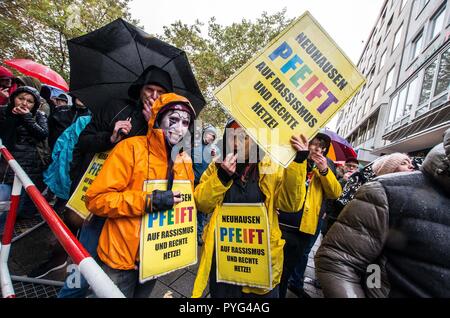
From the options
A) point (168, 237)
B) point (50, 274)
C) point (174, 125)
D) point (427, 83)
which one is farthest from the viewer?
point (427, 83)

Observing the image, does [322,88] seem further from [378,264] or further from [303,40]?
[378,264]

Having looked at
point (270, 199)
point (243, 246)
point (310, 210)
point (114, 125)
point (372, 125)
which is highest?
point (114, 125)

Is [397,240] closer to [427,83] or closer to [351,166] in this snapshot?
[351,166]

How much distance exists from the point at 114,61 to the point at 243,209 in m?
2.37

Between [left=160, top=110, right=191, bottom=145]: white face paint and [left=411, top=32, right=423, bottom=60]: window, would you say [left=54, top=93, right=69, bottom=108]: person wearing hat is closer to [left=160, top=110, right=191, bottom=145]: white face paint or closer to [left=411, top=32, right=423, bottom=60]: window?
[left=160, top=110, right=191, bottom=145]: white face paint

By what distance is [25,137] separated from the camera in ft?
9.60

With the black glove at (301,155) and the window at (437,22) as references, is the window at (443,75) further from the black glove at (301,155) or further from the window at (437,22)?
the black glove at (301,155)

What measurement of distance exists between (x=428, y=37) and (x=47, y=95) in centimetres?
1913

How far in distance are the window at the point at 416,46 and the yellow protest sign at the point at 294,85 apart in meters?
18.3

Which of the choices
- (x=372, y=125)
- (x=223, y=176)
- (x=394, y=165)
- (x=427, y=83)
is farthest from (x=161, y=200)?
(x=372, y=125)

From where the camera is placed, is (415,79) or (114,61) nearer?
(114,61)

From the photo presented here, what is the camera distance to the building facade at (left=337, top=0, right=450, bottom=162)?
32.6ft

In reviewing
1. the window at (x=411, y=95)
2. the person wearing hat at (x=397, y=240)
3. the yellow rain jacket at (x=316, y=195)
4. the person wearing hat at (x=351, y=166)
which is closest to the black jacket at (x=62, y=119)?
the yellow rain jacket at (x=316, y=195)

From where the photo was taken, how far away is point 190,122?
6.25 ft
